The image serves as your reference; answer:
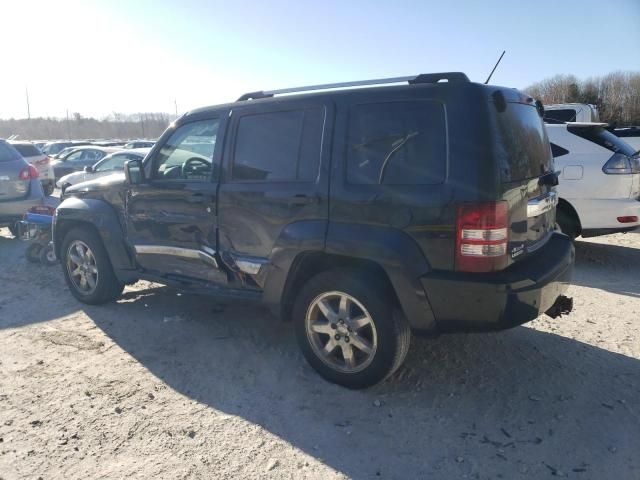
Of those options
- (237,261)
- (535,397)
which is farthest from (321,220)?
(535,397)

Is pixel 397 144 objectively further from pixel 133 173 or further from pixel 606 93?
pixel 606 93

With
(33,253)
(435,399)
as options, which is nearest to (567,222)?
(435,399)

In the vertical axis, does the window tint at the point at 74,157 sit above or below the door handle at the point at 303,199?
above

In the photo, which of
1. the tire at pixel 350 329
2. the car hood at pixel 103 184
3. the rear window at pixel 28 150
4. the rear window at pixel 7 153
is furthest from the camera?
the rear window at pixel 28 150

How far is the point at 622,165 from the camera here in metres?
6.07

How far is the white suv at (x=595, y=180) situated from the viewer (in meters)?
6.07

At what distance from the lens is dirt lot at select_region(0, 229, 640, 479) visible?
→ 2668 millimetres

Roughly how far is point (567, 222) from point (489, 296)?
4297 millimetres

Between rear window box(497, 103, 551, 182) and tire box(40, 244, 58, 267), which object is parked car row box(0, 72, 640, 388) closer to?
rear window box(497, 103, 551, 182)

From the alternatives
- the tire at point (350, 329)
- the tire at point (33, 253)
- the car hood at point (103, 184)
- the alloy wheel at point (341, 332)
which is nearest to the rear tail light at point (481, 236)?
the tire at point (350, 329)

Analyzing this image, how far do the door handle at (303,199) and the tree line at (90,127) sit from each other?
63.8 meters

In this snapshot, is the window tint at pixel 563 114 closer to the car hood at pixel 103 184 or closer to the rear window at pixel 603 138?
the rear window at pixel 603 138

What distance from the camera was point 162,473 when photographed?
8.53 feet

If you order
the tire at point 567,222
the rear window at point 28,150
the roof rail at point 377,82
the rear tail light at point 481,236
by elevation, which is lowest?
the tire at point 567,222
